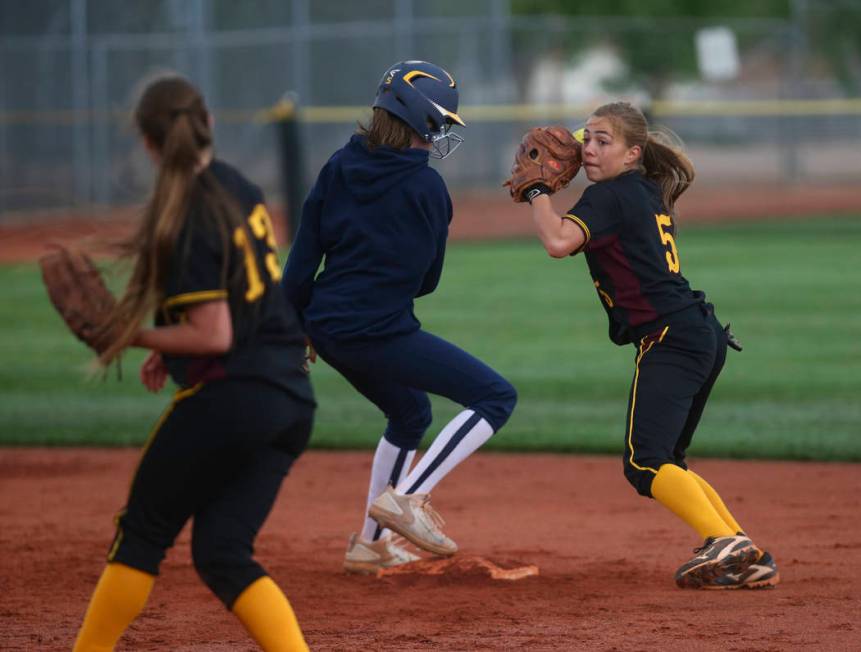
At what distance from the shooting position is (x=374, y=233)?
5148 millimetres

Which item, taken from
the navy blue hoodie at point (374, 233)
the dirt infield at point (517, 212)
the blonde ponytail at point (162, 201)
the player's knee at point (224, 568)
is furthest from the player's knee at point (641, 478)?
the dirt infield at point (517, 212)

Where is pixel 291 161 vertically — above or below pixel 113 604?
below

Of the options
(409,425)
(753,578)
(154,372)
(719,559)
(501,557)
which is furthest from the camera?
(501,557)

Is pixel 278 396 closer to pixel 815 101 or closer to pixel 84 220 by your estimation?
pixel 84 220

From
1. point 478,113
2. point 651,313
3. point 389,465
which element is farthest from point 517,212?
point 651,313

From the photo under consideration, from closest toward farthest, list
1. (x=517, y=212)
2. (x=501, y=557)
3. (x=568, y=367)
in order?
(x=501, y=557) < (x=568, y=367) < (x=517, y=212)

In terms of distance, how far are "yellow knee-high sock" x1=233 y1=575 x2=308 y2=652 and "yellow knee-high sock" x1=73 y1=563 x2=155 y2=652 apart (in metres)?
0.26

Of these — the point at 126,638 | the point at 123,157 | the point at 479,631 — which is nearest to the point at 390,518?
the point at 479,631

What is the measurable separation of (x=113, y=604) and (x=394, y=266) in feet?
6.06

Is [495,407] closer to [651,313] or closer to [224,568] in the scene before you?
[651,313]

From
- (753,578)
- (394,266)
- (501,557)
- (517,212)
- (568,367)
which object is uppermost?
(394,266)

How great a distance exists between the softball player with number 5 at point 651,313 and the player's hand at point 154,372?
1629mm

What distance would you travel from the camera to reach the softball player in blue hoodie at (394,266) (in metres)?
5.16

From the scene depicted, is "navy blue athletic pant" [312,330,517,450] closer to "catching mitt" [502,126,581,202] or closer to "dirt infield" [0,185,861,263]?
"catching mitt" [502,126,581,202]
